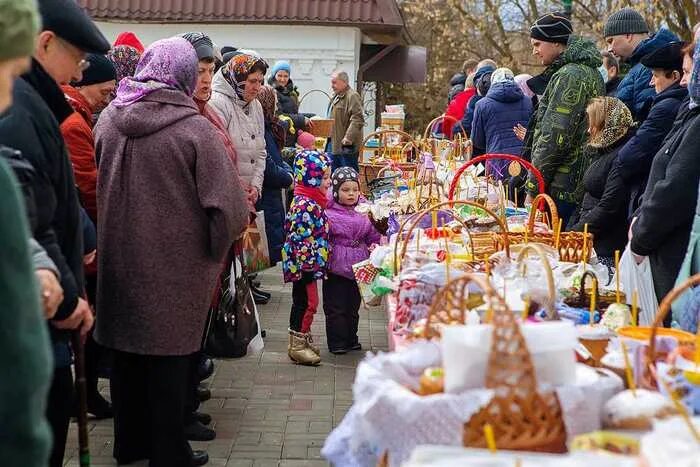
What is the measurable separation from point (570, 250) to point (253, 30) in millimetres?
14309

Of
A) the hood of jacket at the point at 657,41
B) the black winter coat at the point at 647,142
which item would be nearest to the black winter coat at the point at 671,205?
the black winter coat at the point at 647,142

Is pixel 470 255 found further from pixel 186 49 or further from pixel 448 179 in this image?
pixel 448 179

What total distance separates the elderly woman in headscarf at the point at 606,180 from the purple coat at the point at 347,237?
54.0 inches

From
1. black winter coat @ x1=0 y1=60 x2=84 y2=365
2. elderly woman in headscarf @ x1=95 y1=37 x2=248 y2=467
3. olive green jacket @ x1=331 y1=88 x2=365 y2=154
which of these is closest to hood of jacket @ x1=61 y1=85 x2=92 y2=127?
elderly woman in headscarf @ x1=95 y1=37 x2=248 y2=467

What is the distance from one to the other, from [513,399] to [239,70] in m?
4.36

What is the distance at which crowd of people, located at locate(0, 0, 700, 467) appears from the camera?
108 inches

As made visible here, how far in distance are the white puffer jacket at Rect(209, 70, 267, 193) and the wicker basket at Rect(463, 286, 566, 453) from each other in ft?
14.0

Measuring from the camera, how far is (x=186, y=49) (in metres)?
4.32

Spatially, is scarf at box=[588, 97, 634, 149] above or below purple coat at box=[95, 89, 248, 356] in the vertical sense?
above

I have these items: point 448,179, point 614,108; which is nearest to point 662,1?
point 448,179

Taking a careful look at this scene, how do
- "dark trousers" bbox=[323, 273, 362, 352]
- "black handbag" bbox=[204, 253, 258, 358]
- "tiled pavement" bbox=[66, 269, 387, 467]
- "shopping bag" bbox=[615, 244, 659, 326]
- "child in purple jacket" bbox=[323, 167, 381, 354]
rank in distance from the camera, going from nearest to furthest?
"shopping bag" bbox=[615, 244, 659, 326], "tiled pavement" bbox=[66, 269, 387, 467], "black handbag" bbox=[204, 253, 258, 358], "child in purple jacket" bbox=[323, 167, 381, 354], "dark trousers" bbox=[323, 273, 362, 352]

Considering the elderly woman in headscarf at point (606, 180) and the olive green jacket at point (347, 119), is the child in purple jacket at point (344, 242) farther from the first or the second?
the olive green jacket at point (347, 119)

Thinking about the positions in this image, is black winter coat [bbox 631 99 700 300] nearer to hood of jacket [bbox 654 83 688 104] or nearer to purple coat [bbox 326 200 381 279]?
hood of jacket [bbox 654 83 688 104]

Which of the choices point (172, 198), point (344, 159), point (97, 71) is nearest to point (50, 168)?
point (172, 198)
